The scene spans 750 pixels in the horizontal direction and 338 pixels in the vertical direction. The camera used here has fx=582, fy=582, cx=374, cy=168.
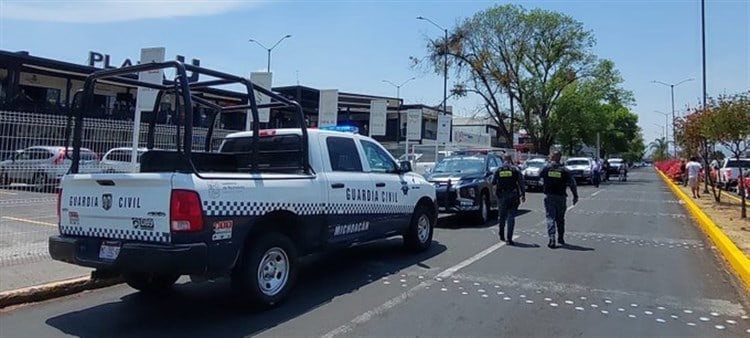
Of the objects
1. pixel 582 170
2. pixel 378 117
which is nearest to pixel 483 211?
pixel 378 117

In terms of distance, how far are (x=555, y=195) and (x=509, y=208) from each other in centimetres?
87

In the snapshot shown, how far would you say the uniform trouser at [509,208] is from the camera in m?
10.9

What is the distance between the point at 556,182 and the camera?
10.8 m

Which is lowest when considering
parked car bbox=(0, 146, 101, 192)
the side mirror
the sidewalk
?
the sidewalk

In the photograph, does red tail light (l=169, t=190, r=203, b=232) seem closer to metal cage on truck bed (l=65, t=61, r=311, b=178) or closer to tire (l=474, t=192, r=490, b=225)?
metal cage on truck bed (l=65, t=61, r=311, b=178)

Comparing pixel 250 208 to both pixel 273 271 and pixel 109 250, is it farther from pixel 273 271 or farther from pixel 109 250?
pixel 109 250

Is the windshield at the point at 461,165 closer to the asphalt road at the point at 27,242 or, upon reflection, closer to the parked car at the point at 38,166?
the parked car at the point at 38,166

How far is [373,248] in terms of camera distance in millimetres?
10094

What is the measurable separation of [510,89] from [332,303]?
133ft

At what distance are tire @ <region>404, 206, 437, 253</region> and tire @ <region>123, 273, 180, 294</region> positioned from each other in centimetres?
385

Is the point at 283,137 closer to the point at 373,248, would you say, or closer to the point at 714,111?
the point at 373,248

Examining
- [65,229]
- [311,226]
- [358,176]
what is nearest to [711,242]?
[358,176]

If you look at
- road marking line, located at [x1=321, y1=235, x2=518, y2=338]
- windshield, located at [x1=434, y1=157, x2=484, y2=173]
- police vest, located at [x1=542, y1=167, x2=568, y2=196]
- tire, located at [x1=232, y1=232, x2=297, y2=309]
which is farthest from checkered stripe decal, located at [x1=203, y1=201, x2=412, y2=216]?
windshield, located at [x1=434, y1=157, x2=484, y2=173]

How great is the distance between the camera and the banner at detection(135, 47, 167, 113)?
8.34 meters
